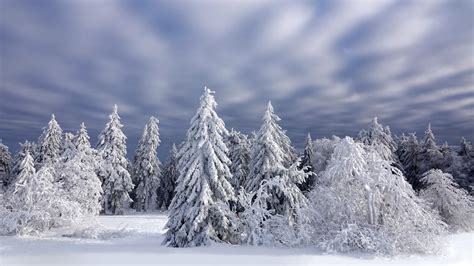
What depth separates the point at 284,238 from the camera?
750 inches

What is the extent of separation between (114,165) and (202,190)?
2864 centimetres

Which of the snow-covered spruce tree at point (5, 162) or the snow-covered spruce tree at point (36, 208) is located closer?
the snow-covered spruce tree at point (36, 208)

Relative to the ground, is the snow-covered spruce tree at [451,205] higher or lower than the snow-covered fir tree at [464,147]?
lower

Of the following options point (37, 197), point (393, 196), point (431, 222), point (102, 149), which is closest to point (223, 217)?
point (393, 196)

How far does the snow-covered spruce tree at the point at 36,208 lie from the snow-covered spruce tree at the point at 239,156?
71.4ft

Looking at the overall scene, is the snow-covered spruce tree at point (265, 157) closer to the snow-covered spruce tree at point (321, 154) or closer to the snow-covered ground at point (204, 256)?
the snow-covered ground at point (204, 256)

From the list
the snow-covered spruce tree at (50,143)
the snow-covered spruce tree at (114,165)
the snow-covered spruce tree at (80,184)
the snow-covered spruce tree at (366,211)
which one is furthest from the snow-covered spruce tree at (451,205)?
the snow-covered spruce tree at (50,143)

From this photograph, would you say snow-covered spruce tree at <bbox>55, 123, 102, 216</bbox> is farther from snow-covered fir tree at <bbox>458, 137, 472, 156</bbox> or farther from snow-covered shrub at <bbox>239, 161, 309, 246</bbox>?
snow-covered fir tree at <bbox>458, 137, 472, 156</bbox>

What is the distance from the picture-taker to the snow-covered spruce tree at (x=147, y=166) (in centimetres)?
5288

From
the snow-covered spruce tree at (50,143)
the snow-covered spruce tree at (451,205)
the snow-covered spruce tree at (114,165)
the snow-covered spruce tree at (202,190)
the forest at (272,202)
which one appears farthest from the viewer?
the snow-covered spruce tree at (50,143)

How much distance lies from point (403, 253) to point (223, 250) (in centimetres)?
861

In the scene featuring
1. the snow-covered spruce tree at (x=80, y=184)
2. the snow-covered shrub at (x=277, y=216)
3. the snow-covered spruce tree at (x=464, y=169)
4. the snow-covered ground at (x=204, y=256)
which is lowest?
the snow-covered ground at (x=204, y=256)

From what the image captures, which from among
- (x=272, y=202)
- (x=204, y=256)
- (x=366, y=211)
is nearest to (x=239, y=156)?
(x=272, y=202)

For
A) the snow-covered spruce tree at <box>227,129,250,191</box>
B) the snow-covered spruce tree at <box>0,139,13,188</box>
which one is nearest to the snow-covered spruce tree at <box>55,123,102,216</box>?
the snow-covered spruce tree at <box>227,129,250,191</box>
